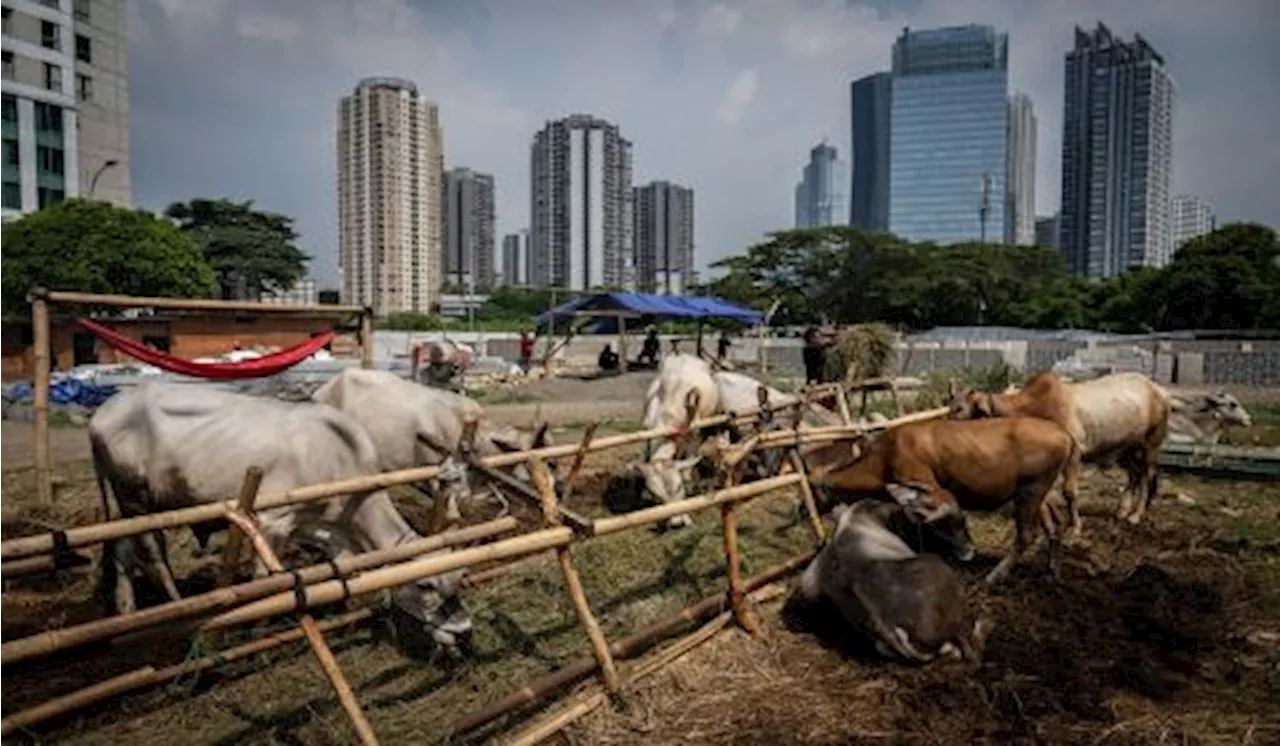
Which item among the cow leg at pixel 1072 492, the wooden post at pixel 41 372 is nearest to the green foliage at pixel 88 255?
the wooden post at pixel 41 372

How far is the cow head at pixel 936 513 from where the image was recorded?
255 inches

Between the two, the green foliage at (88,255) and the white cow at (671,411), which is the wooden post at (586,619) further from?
the green foliage at (88,255)

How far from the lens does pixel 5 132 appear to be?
47.5m

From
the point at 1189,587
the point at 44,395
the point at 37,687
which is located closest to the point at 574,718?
the point at 37,687

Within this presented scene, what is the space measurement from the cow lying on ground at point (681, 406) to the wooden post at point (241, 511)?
4.32 meters

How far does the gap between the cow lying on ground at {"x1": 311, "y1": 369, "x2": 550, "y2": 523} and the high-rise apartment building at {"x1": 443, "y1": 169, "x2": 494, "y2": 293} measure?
78.1 m

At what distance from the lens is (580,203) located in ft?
258

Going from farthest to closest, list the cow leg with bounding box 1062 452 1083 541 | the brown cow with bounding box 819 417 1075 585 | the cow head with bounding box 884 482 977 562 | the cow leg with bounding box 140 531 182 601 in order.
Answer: the cow leg with bounding box 1062 452 1083 541 < the brown cow with bounding box 819 417 1075 585 < the cow head with bounding box 884 482 977 562 < the cow leg with bounding box 140 531 182 601

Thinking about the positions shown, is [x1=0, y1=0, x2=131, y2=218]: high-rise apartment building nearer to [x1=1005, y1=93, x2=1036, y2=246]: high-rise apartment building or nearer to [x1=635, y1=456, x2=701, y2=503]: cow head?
[x1=635, y1=456, x2=701, y2=503]: cow head

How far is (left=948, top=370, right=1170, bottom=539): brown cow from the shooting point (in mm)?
9242

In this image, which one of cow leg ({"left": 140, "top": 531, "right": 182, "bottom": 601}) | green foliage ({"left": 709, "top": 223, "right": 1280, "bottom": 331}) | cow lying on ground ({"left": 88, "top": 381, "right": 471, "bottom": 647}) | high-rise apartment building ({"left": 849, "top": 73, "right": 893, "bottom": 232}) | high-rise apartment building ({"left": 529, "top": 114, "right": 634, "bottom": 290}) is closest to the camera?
cow lying on ground ({"left": 88, "top": 381, "right": 471, "bottom": 647})

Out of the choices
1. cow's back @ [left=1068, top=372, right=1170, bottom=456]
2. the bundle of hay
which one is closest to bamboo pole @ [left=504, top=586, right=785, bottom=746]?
cow's back @ [left=1068, top=372, right=1170, bottom=456]

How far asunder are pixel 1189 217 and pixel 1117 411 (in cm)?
11470

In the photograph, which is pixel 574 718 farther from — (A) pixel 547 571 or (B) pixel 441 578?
(A) pixel 547 571
